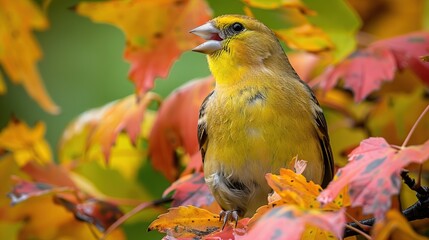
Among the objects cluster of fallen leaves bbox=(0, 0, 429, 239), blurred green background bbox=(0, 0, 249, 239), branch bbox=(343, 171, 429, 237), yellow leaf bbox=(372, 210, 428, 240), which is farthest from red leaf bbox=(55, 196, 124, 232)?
blurred green background bbox=(0, 0, 249, 239)

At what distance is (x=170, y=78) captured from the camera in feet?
12.1

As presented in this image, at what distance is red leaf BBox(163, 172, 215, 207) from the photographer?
2049 millimetres

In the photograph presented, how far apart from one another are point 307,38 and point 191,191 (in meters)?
0.53

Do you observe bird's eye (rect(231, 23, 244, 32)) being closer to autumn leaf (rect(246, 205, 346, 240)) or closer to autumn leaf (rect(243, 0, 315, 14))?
autumn leaf (rect(243, 0, 315, 14))

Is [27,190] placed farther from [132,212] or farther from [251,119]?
[251,119]

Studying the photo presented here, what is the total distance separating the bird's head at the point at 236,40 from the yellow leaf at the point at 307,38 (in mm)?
58

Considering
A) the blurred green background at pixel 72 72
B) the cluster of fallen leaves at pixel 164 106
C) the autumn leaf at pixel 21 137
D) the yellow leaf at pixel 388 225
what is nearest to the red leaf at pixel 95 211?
the cluster of fallen leaves at pixel 164 106

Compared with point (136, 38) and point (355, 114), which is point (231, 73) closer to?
point (136, 38)

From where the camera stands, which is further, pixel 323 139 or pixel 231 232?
pixel 323 139

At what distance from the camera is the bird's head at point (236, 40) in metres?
2.16

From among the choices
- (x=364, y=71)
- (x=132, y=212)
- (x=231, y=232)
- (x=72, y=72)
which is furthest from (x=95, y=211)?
(x=72, y=72)

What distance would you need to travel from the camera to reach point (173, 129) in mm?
2387

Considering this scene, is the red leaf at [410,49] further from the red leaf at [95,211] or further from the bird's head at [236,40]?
the red leaf at [95,211]

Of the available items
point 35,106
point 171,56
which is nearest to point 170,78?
point 35,106
